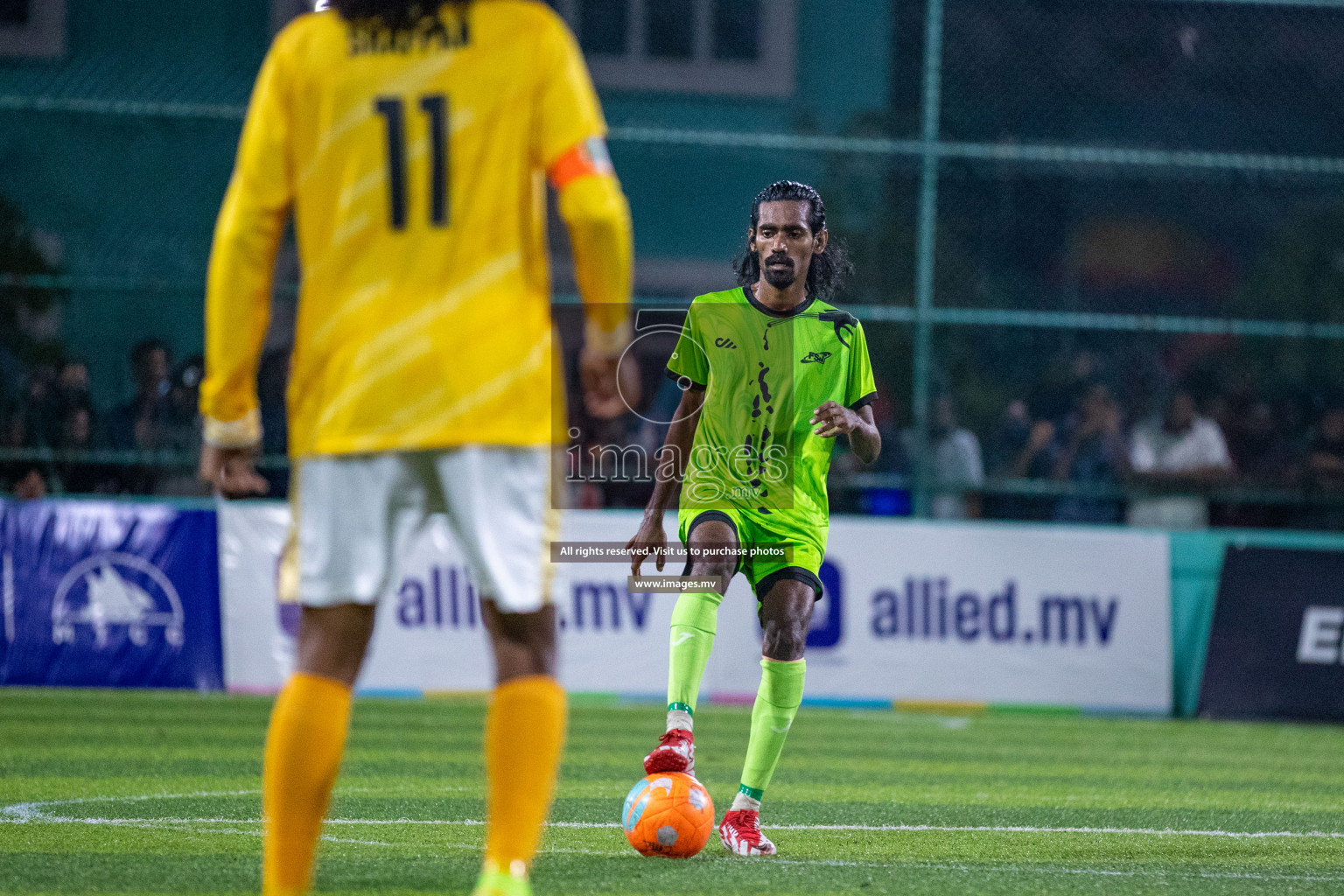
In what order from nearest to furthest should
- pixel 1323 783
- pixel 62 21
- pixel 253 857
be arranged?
pixel 253 857
pixel 1323 783
pixel 62 21

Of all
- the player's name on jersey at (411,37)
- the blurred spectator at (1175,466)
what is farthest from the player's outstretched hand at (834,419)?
the blurred spectator at (1175,466)

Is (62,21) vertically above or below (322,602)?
above

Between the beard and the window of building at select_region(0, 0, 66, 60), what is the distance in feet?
30.6

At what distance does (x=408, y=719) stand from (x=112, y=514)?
289cm

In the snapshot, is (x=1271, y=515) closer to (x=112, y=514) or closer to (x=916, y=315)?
(x=916, y=315)

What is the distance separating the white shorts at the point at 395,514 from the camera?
3.62m

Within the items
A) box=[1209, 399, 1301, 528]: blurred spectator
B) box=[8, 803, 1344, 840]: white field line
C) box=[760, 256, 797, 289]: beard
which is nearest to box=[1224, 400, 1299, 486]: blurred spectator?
box=[1209, 399, 1301, 528]: blurred spectator

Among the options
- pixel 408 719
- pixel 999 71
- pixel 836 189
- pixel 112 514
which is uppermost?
pixel 999 71

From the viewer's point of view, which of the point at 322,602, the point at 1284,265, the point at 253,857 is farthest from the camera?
the point at 1284,265

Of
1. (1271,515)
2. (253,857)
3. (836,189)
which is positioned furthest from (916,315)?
(253,857)

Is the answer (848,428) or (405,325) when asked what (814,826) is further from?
(405,325)

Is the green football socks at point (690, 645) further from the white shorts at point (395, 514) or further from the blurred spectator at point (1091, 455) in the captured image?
the blurred spectator at point (1091, 455)

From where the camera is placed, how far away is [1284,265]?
14703 mm

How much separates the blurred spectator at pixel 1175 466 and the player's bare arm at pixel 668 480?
8245mm
